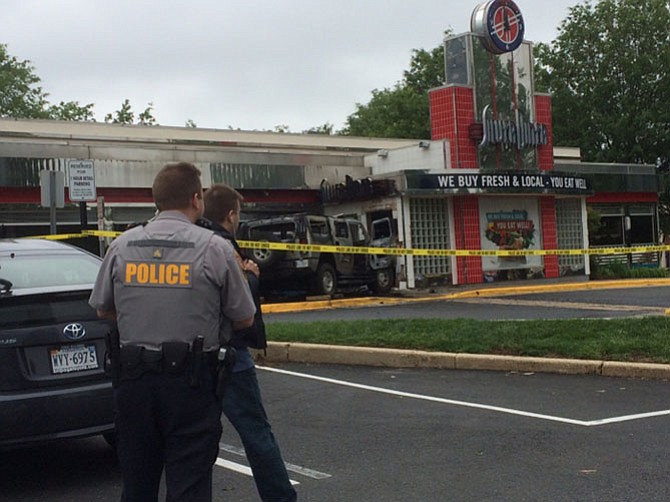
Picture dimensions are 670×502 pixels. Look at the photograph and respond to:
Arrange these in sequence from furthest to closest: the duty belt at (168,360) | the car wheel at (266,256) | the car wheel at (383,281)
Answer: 1. the car wheel at (383,281)
2. the car wheel at (266,256)
3. the duty belt at (168,360)

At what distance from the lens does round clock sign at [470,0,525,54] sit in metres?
23.4

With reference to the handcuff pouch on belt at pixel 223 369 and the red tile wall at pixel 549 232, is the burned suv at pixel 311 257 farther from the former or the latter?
the handcuff pouch on belt at pixel 223 369

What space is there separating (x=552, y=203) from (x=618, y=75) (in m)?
20.0

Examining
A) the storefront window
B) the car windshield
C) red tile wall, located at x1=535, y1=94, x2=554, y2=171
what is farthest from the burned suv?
the car windshield

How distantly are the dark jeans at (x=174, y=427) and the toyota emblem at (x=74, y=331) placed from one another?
2.16 m

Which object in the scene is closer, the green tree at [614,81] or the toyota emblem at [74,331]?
the toyota emblem at [74,331]

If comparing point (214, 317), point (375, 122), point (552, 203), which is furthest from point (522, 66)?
point (375, 122)

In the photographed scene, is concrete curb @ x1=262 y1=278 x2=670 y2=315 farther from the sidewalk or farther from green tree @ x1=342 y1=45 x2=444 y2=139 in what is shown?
green tree @ x1=342 y1=45 x2=444 y2=139

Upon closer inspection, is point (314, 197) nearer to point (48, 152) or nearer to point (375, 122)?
point (48, 152)

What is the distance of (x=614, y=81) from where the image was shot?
42406mm

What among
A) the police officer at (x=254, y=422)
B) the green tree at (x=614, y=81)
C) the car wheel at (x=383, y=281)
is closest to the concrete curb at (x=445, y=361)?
the police officer at (x=254, y=422)

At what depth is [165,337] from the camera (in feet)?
11.5

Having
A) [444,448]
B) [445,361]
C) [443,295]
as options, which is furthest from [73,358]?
[443,295]

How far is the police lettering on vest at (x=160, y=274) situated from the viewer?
11.6 ft
